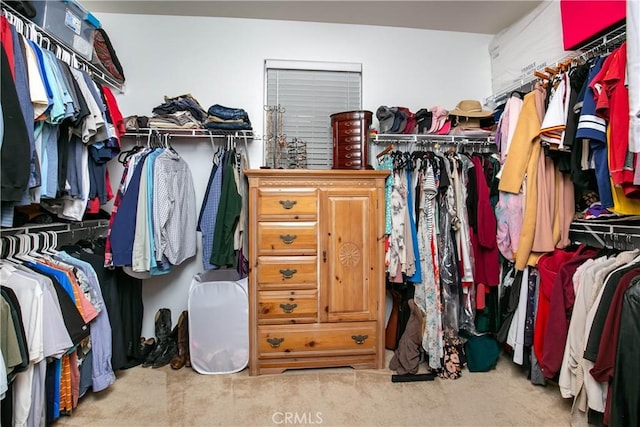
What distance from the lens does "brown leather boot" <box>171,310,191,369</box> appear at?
2.32 metres

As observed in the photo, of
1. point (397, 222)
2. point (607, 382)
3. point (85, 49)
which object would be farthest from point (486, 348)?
point (85, 49)

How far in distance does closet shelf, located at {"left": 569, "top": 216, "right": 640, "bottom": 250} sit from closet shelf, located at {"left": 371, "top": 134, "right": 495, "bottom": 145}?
34.8 inches

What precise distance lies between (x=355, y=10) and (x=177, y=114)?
1.53 m

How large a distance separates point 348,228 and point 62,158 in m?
1.63

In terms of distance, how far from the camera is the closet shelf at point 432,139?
2.56 meters

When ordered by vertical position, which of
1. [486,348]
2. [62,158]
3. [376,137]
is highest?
[376,137]

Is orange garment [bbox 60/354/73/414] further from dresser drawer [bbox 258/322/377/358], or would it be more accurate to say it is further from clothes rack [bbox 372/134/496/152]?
clothes rack [bbox 372/134/496/152]

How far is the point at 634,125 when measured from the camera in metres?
1.33

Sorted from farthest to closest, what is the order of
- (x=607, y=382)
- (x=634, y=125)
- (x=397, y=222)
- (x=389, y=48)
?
1. (x=389, y=48)
2. (x=397, y=222)
3. (x=607, y=382)
4. (x=634, y=125)

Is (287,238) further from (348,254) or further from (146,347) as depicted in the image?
(146,347)

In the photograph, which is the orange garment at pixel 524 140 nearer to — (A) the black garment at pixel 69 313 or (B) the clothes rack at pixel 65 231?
(A) the black garment at pixel 69 313

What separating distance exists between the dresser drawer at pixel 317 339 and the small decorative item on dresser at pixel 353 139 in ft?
3.59

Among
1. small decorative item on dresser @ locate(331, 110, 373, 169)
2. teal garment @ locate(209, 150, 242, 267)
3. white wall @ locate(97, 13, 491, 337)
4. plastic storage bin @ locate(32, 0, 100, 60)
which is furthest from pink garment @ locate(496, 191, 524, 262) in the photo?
plastic storage bin @ locate(32, 0, 100, 60)

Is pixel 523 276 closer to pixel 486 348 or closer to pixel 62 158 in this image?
pixel 486 348
